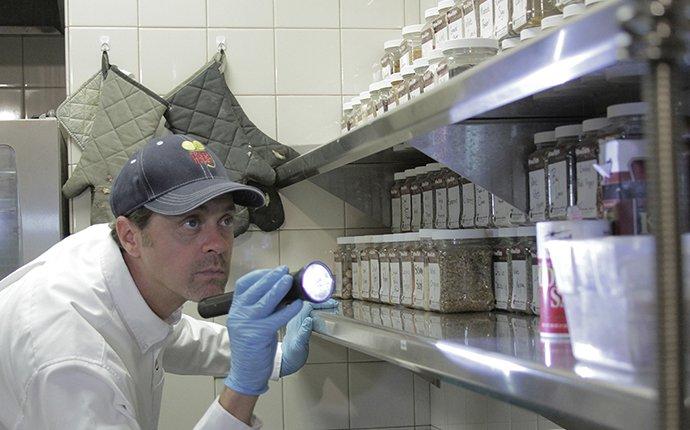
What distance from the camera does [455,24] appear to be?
203 cm

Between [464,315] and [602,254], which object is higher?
[602,254]

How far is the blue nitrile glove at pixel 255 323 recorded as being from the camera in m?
1.83

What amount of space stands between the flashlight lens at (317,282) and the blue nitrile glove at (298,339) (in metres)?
0.54

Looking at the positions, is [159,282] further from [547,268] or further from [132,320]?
[547,268]

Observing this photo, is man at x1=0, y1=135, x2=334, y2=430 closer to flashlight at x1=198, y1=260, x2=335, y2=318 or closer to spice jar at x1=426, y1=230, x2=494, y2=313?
flashlight at x1=198, y1=260, x2=335, y2=318

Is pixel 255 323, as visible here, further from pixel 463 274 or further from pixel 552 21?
pixel 552 21

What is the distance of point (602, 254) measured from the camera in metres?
0.81

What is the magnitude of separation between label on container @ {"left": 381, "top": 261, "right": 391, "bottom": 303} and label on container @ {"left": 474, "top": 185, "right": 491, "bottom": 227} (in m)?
0.35

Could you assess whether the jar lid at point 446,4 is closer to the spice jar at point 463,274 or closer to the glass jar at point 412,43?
the glass jar at point 412,43

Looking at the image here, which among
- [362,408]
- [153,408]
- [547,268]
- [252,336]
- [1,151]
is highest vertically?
[1,151]

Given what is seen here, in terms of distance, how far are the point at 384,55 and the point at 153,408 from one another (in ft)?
4.93

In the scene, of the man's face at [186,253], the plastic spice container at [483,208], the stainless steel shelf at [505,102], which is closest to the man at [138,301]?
the man's face at [186,253]

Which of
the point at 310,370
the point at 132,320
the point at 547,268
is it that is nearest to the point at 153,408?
the point at 132,320

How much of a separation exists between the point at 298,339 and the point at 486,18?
39.6 inches
